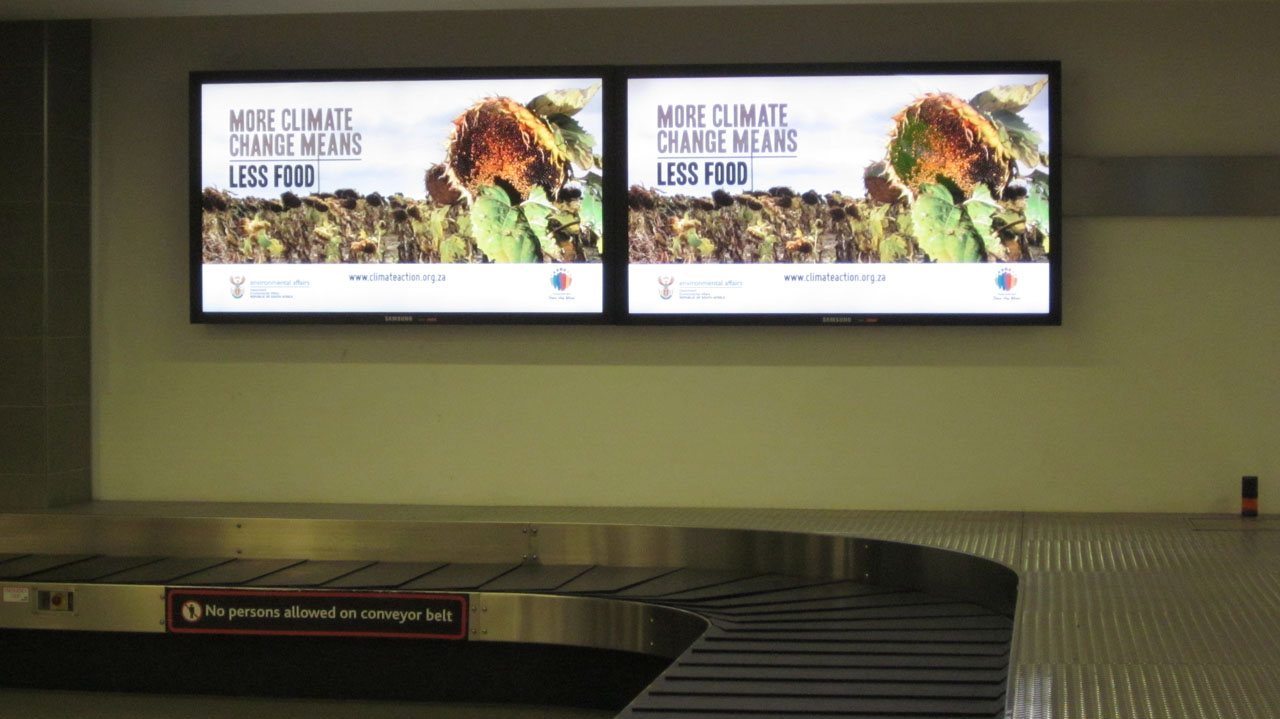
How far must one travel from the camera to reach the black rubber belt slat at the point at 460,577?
4.49 m

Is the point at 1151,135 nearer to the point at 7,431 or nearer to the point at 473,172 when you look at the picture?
the point at 473,172

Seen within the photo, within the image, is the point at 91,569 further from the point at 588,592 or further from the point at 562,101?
the point at 562,101

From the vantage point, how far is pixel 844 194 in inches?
195

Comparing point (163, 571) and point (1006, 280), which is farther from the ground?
point (1006, 280)

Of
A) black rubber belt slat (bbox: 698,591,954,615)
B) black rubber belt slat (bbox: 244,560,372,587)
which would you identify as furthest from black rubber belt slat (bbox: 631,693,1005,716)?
black rubber belt slat (bbox: 244,560,372,587)

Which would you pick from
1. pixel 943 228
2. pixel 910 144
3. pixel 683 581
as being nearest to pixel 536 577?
pixel 683 581

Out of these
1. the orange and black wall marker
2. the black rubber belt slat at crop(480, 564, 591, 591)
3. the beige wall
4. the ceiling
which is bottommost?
the black rubber belt slat at crop(480, 564, 591, 591)

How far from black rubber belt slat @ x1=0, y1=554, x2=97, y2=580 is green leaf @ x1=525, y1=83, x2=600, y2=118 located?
2401mm

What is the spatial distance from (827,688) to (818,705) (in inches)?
6.1

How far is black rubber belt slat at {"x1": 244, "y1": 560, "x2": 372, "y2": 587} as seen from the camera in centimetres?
456

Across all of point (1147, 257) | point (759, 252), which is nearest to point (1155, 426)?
point (1147, 257)

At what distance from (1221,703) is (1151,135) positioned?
3.19 m

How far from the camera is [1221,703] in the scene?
7.23 feet

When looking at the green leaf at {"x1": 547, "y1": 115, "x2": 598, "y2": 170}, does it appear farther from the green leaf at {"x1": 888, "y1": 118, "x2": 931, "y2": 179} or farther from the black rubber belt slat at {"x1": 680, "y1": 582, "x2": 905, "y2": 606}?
the black rubber belt slat at {"x1": 680, "y1": 582, "x2": 905, "y2": 606}
